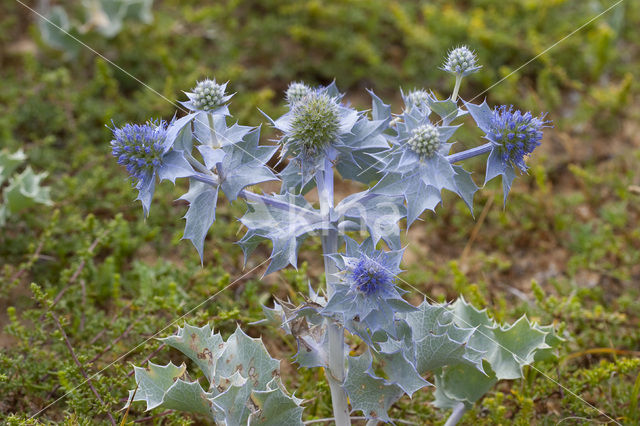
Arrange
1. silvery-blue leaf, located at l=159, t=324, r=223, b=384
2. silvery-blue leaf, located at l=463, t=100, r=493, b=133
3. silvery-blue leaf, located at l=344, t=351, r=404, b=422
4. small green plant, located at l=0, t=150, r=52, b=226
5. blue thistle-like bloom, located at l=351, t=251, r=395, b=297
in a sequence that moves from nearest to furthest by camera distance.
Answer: blue thistle-like bloom, located at l=351, t=251, r=395, b=297 → silvery-blue leaf, located at l=463, t=100, r=493, b=133 → silvery-blue leaf, located at l=344, t=351, r=404, b=422 → silvery-blue leaf, located at l=159, t=324, r=223, b=384 → small green plant, located at l=0, t=150, r=52, b=226

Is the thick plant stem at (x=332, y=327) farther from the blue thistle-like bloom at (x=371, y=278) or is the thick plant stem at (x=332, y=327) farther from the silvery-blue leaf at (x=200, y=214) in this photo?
the silvery-blue leaf at (x=200, y=214)

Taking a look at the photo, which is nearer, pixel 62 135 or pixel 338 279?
pixel 338 279

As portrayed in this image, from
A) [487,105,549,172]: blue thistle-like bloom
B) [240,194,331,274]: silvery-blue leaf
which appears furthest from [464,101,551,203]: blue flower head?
[240,194,331,274]: silvery-blue leaf

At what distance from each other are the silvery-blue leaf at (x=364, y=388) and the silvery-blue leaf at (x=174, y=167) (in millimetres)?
708

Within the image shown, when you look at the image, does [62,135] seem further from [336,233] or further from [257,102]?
[336,233]

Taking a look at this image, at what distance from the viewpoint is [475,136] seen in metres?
→ 3.70

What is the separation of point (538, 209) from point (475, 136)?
0.64 meters

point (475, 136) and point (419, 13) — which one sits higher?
point (419, 13)

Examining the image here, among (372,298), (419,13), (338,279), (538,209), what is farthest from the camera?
(419,13)

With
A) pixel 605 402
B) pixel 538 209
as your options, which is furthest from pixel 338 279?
pixel 538 209

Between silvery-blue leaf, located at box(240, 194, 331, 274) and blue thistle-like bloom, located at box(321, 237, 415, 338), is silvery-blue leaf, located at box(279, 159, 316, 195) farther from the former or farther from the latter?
blue thistle-like bloom, located at box(321, 237, 415, 338)

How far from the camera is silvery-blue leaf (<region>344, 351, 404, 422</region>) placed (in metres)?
1.78

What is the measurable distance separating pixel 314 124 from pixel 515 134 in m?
0.52

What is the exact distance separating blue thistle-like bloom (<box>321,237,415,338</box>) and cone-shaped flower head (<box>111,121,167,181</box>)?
538 mm
